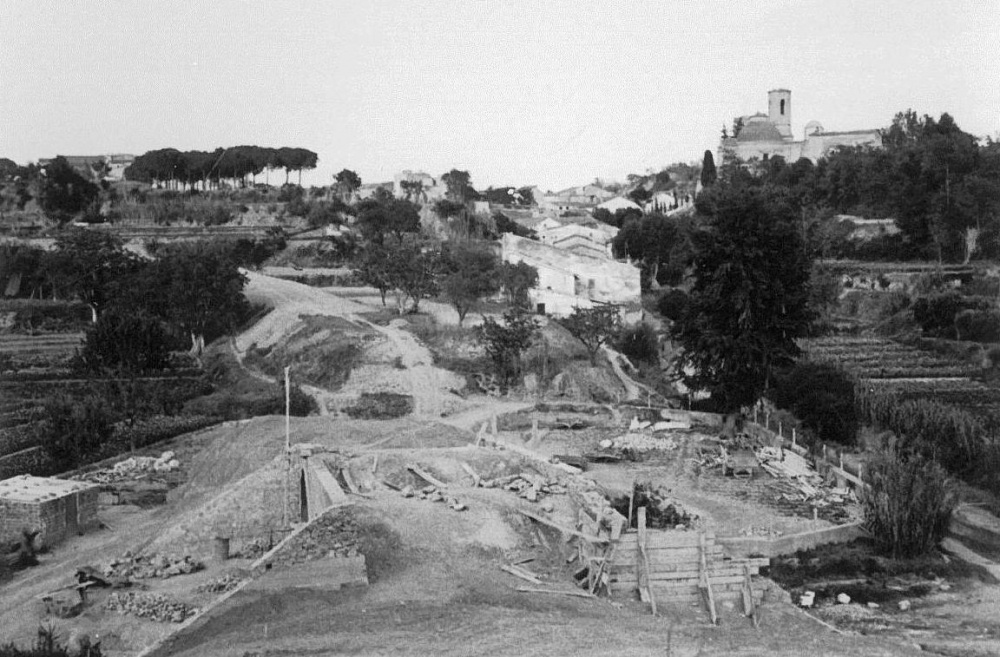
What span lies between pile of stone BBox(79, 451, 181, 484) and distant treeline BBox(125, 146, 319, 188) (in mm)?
49181

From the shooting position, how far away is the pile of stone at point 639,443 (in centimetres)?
2288

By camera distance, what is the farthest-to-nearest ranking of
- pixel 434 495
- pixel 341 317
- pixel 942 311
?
pixel 341 317
pixel 942 311
pixel 434 495

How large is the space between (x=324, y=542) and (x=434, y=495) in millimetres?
2702

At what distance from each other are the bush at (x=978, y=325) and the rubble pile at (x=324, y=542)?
26.5 m

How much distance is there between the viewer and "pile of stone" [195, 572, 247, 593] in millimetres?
14179

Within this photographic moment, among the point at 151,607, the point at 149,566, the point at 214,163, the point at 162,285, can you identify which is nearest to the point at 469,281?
the point at 162,285

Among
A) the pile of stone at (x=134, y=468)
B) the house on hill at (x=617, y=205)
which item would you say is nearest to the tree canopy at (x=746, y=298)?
the pile of stone at (x=134, y=468)

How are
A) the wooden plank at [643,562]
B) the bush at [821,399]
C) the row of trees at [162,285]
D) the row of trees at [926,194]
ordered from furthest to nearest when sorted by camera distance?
1. the row of trees at [926,194]
2. the row of trees at [162,285]
3. the bush at [821,399]
4. the wooden plank at [643,562]

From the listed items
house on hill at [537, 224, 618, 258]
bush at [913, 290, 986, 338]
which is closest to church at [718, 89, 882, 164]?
house on hill at [537, 224, 618, 258]

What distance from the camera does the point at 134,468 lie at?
23.5 m

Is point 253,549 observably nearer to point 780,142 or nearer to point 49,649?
point 49,649

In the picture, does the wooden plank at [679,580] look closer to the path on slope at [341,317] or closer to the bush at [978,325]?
the path on slope at [341,317]

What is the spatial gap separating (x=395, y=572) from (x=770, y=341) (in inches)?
576

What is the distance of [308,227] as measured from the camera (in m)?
59.8
